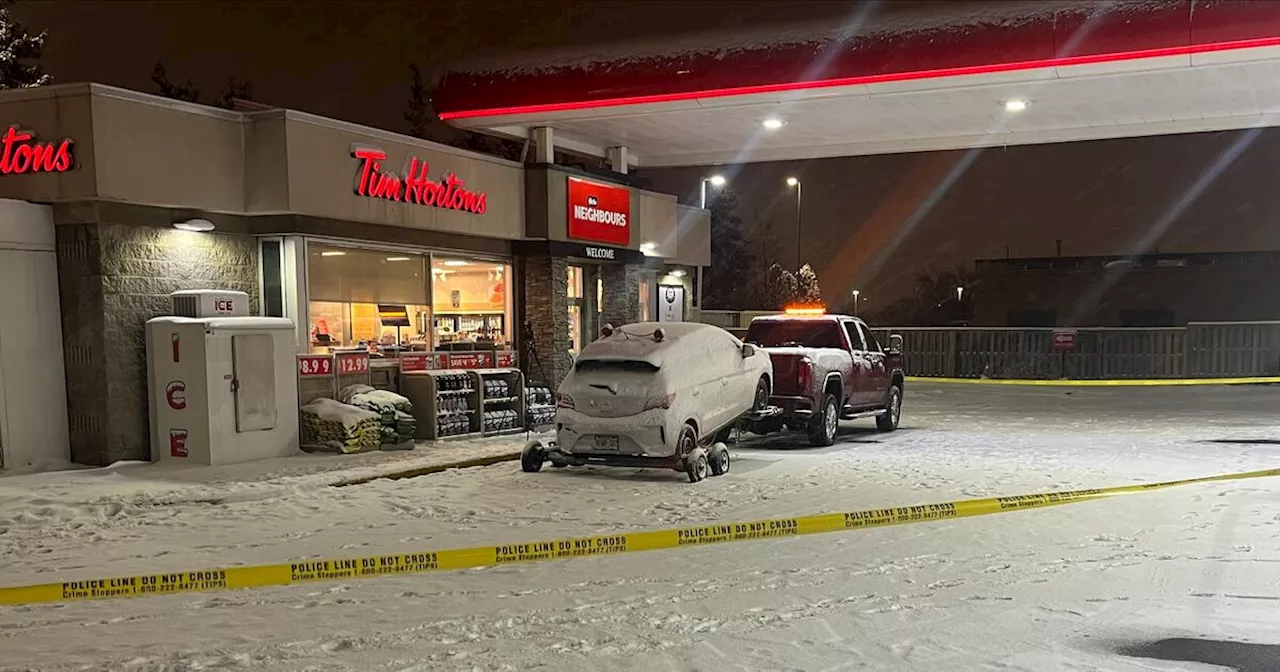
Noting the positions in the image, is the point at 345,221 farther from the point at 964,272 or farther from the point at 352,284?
the point at 964,272

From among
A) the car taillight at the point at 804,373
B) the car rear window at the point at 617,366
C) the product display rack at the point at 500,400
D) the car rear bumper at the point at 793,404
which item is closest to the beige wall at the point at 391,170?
the product display rack at the point at 500,400

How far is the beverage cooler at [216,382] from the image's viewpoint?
477 inches

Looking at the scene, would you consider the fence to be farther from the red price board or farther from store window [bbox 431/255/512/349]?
the red price board

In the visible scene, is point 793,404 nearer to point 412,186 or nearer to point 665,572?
point 665,572

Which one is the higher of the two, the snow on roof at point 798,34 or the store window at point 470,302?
the snow on roof at point 798,34

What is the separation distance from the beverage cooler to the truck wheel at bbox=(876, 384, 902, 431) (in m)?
10.2

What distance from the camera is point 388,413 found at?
538 inches

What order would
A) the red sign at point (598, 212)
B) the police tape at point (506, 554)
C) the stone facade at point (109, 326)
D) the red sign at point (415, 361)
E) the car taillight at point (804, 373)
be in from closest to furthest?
the police tape at point (506, 554) → the stone facade at point (109, 326) → the car taillight at point (804, 373) → the red sign at point (415, 361) → the red sign at point (598, 212)

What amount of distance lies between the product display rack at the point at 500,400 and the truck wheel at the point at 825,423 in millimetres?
5081

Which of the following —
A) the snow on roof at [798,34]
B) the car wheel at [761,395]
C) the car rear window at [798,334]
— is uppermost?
the snow on roof at [798,34]

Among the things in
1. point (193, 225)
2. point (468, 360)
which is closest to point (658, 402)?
point (468, 360)

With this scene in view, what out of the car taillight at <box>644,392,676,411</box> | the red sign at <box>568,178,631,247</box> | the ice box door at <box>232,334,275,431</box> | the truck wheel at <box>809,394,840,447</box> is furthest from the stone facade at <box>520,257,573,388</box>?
the car taillight at <box>644,392,676,411</box>

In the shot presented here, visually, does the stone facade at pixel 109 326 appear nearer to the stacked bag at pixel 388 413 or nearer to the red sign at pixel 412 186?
the stacked bag at pixel 388 413

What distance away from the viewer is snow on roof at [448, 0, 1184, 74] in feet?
45.1
